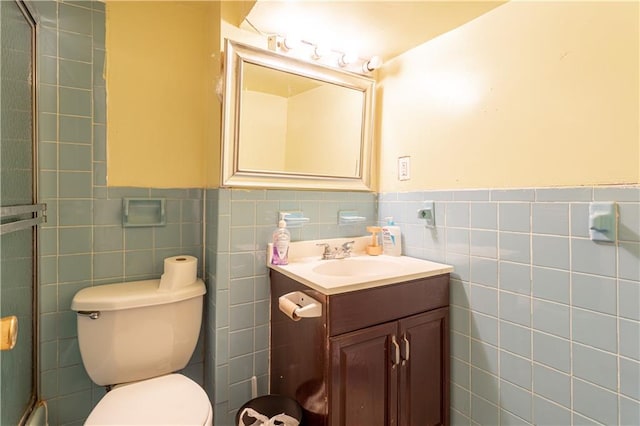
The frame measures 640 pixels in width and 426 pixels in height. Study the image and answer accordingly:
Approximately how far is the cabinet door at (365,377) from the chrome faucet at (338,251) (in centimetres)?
47

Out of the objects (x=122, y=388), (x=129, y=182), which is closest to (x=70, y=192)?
(x=129, y=182)

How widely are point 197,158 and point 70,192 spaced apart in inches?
21.0

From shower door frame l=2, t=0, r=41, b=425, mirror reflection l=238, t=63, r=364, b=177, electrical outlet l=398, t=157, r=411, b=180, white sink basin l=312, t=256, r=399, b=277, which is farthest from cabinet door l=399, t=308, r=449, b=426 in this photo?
shower door frame l=2, t=0, r=41, b=425

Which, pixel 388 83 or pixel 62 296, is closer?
pixel 62 296

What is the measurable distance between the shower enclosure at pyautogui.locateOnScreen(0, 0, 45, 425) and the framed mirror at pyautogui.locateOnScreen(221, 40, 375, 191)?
678 millimetres

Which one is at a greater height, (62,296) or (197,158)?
(197,158)

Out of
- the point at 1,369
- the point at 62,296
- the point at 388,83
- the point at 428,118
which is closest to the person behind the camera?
the point at 1,369

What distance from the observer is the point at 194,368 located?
1.48m

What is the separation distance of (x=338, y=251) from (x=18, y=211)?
1232mm

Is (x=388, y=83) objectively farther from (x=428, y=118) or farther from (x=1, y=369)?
(x=1, y=369)

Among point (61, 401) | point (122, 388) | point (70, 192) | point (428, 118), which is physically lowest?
point (61, 401)

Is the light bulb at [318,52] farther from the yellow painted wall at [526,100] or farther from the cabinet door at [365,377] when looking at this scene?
the cabinet door at [365,377]

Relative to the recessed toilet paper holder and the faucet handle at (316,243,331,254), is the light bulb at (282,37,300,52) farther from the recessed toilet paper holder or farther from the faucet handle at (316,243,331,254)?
the recessed toilet paper holder

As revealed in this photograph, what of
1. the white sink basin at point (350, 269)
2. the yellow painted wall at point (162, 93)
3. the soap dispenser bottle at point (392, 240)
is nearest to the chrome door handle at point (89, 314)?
the yellow painted wall at point (162, 93)
